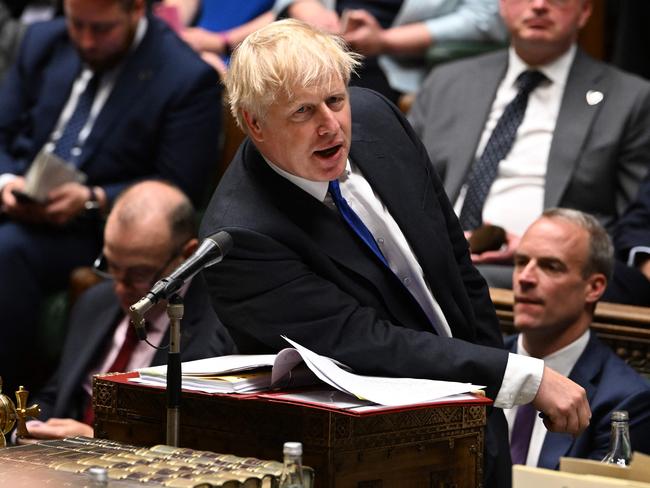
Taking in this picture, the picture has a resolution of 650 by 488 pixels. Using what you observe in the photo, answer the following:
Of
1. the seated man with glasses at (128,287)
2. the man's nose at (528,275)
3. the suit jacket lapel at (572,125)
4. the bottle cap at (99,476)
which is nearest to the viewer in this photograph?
the bottle cap at (99,476)

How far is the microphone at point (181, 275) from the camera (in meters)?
2.23

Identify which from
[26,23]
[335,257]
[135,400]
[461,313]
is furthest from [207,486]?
[26,23]

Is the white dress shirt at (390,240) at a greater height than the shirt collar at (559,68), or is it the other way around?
the shirt collar at (559,68)

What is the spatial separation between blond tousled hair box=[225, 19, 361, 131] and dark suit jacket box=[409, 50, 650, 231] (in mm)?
1731

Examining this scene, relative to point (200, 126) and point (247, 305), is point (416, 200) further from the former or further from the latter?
point (200, 126)

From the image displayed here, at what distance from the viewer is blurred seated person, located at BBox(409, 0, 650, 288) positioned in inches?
163

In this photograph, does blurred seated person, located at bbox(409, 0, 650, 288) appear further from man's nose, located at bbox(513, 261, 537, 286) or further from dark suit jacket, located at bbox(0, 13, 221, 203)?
dark suit jacket, located at bbox(0, 13, 221, 203)

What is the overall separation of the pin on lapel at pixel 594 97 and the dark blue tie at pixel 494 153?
7.1 inches

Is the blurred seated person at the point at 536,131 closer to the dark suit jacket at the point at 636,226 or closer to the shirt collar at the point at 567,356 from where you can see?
the dark suit jacket at the point at 636,226

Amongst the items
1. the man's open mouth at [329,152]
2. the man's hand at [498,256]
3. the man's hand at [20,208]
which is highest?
the man's open mouth at [329,152]

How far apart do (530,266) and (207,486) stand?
1.86 metres

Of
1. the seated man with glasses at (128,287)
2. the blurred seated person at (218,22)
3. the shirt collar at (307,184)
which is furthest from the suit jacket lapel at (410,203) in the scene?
the blurred seated person at (218,22)

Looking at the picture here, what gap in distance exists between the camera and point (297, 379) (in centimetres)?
243

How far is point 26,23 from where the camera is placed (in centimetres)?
562
